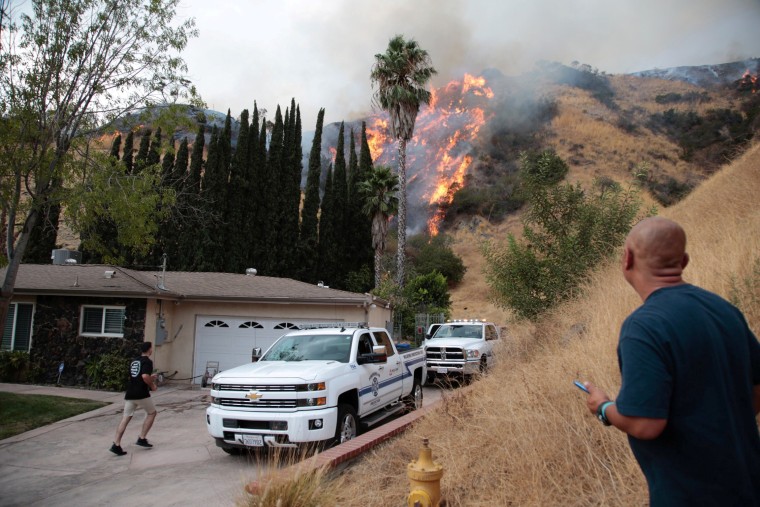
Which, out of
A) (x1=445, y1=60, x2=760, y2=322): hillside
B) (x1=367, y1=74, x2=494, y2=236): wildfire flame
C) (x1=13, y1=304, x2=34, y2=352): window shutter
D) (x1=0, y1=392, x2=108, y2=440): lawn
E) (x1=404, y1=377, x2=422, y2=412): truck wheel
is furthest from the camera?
(x1=367, y1=74, x2=494, y2=236): wildfire flame

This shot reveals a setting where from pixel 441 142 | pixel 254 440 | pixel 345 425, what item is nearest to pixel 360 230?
pixel 345 425

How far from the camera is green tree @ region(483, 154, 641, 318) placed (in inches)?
490

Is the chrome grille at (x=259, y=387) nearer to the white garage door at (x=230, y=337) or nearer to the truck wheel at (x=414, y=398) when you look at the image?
the truck wheel at (x=414, y=398)

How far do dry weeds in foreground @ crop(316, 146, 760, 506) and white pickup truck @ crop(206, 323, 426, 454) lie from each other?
120 centimetres

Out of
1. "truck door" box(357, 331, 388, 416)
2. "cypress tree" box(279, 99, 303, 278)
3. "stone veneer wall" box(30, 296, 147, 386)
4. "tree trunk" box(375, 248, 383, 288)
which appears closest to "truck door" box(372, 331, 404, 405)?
"truck door" box(357, 331, 388, 416)

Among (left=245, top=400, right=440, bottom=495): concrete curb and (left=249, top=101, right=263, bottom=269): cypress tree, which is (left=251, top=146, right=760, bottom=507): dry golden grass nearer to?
(left=245, top=400, right=440, bottom=495): concrete curb

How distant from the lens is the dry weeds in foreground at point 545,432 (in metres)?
4.37

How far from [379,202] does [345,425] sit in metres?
28.4

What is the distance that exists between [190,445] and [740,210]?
11.7 metres

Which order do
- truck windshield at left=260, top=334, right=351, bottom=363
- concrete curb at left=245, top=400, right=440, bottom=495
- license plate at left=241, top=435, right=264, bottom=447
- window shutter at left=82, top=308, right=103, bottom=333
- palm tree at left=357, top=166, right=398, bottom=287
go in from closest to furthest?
concrete curb at left=245, top=400, right=440, bottom=495 → license plate at left=241, top=435, right=264, bottom=447 → truck windshield at left=260, top=334, right=351, bottom=363 → window shutter at left=82, top=308, right=103, bottom=333 → palm tree at left=357, top=166, right=398, bottom=287

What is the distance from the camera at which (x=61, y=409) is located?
12320 millimetres

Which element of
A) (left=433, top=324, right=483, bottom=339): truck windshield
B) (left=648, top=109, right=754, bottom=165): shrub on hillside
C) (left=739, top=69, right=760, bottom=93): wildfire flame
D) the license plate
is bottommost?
the license plate

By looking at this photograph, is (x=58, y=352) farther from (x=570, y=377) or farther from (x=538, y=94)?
(x=538, y=94)

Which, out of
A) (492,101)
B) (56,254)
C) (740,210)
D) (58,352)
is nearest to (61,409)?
(58,352)
